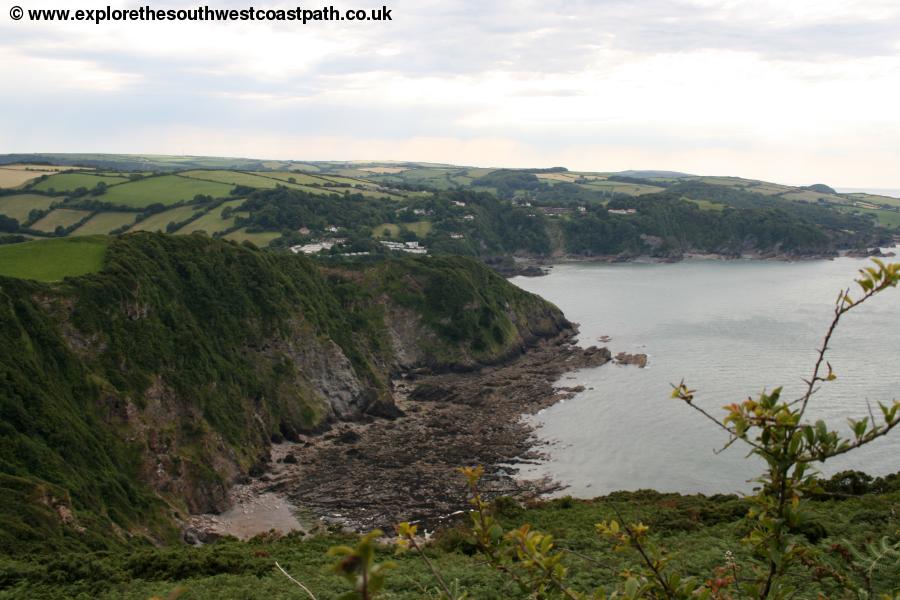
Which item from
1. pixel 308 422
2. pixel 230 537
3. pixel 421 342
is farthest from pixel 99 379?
pixel 421 342

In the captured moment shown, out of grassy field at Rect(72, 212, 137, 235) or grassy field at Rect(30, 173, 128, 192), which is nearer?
grassy field at Rect(72, 212, 137, 235)

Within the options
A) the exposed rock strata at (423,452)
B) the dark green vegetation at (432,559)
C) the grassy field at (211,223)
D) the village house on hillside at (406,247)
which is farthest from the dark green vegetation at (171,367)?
the grassy field at (211,223)

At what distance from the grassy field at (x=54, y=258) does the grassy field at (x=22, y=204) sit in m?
74.6

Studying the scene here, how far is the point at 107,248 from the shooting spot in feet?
179

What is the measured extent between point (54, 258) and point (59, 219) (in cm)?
7507

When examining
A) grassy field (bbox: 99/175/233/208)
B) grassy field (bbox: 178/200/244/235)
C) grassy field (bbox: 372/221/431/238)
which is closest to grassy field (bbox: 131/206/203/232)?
grassy field (bbox: 178/200/244/235)

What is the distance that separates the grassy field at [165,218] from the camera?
116469 millimetres

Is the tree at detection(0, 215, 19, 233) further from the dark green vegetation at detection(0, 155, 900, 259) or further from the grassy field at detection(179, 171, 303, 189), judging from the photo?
the grassy field at detection(179, 171, 303, 189)

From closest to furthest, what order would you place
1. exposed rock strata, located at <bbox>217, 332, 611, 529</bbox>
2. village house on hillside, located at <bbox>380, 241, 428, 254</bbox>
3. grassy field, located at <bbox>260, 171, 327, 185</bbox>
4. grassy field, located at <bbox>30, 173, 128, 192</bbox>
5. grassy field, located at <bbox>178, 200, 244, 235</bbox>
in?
exposed rock strata, located at <bbox>217, 332, 611, 529</bbox> < village house on hillside, located at <bbox>380, 241, 428, 254</bbox> < grassy field, located at <bbox>178, 200, 244, 235</bbox> < grassy field, located at <bbox>30, 173, 128, 192</bbox> < grassy field, located at <bbox>260, 171, 327, 185</bbox>

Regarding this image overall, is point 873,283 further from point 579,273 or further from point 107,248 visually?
point 579,273

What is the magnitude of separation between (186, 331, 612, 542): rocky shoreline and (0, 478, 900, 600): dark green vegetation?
957cm

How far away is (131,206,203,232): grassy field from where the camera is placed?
382ft

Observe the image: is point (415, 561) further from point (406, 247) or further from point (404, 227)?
point (404, 227)

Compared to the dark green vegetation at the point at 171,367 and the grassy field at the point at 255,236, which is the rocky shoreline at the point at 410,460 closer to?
the dark green vegetation at the point at 171,367
